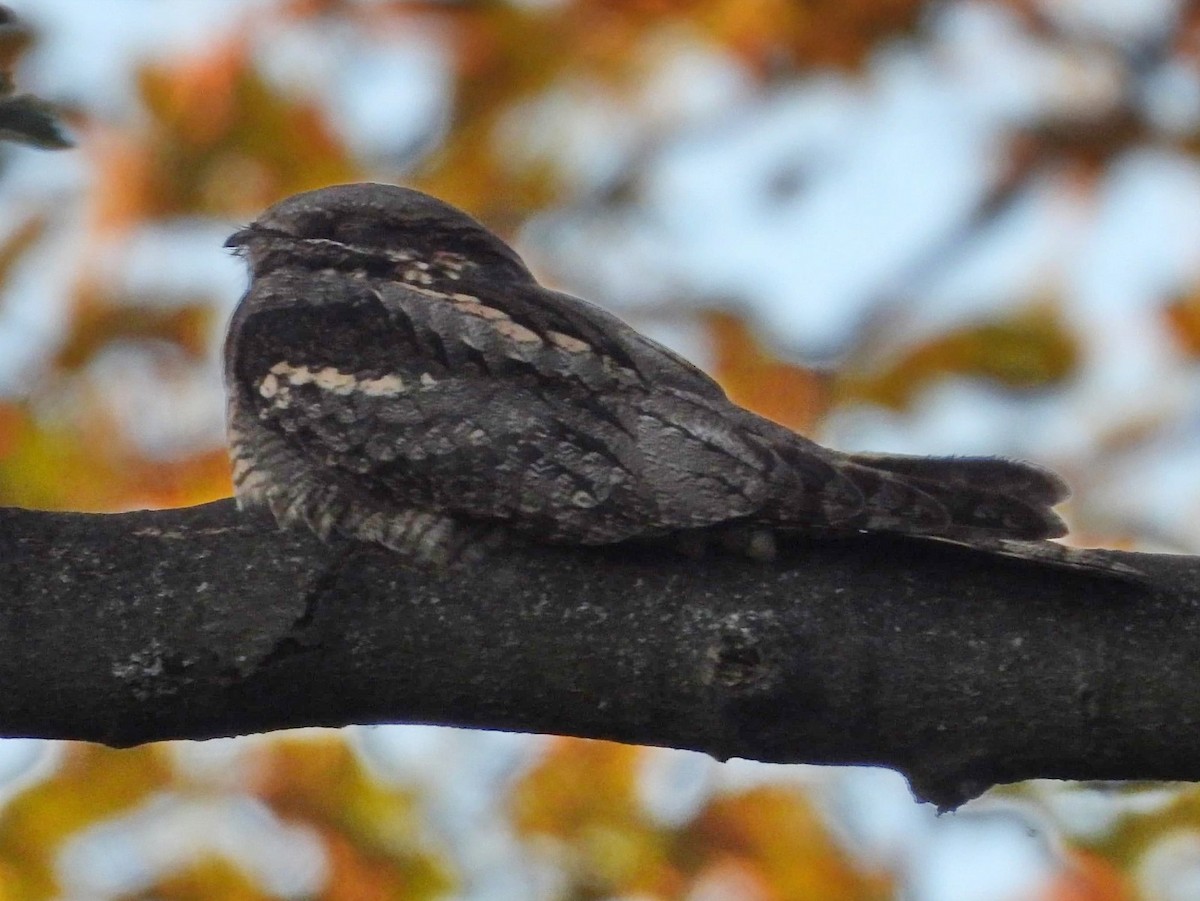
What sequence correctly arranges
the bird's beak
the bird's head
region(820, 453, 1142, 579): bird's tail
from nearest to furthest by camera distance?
region(820, 453, 1142, 579): bird's tail < the bird's head < the bird's beak

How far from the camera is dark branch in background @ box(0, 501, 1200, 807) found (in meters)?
2.16

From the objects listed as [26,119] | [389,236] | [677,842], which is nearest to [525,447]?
[26,119]

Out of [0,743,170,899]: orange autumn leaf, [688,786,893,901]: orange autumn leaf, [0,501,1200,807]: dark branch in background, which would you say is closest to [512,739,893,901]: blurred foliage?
[688,786,893,901]: orange autumn leaf

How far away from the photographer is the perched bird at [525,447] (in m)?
2.38

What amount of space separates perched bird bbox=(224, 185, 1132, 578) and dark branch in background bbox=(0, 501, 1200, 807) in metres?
0.11

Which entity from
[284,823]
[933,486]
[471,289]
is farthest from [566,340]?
[284,823]

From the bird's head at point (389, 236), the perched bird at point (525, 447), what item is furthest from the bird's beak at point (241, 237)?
the perched bird at point (525, 447)

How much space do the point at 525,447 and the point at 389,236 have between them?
3.53 ft

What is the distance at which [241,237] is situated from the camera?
12.0 ft

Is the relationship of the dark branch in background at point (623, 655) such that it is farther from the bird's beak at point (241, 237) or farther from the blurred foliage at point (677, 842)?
the blurred foliage at point (677, 842)

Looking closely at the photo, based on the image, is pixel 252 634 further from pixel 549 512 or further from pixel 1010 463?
pixel 1010 463

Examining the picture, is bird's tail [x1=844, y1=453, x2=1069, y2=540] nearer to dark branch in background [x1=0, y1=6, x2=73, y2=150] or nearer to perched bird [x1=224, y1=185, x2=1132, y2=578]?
perched bird [x1=224, y1=185, x2=1132, y2=578]

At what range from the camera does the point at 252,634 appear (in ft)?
7.18

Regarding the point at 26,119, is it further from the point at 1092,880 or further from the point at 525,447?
the point at 1092,880
